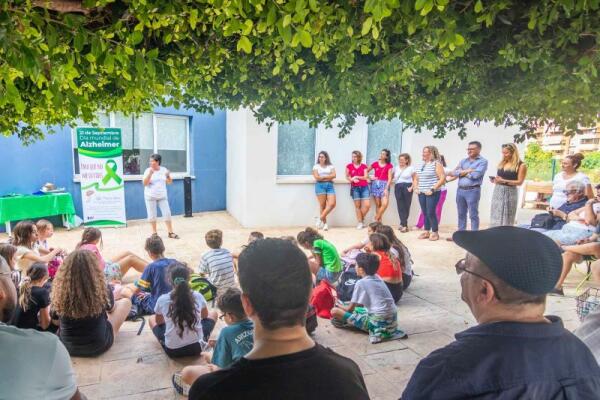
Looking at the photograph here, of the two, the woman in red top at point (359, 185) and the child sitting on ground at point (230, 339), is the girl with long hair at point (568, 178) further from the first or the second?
the child sitting on ground at point (230, 339)

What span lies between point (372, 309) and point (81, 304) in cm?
263

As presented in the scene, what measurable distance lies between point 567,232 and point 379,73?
4.03m

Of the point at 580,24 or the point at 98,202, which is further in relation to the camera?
the point at 98,202

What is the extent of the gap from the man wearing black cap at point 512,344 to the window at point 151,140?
33.0 ft

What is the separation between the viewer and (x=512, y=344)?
1.29 m

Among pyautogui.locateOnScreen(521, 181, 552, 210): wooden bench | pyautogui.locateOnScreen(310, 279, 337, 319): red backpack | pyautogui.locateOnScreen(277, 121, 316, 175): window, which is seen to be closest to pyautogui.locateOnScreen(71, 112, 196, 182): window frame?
pyautogui.locateOnScreen(277, 121, 316, 175): window

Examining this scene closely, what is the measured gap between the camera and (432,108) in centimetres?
454

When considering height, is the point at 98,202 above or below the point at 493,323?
below

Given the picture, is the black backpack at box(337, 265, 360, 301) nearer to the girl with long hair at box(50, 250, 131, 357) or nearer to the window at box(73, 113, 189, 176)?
the girl with long hair at box(50, 250, 131, 357)

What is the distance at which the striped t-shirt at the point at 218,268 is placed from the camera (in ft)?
15.2

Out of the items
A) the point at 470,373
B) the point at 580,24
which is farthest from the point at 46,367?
the point at 580,24

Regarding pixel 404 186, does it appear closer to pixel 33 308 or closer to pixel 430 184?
pixel 430 184

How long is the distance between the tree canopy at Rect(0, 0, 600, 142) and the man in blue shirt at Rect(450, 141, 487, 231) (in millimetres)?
3080

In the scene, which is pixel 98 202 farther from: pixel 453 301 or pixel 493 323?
pixel 493 323
